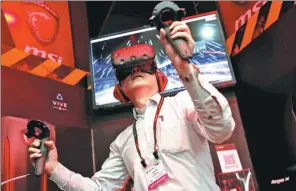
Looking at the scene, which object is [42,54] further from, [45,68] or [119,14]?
[119,14]

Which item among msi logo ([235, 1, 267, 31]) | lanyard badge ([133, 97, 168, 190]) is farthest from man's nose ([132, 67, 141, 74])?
msi logo ([235, 1, 267, 31])

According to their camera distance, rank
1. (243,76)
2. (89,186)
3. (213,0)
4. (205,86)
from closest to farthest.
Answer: (205,86), (89,186), (243,76), (213,0)

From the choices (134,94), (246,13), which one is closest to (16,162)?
(134,94)

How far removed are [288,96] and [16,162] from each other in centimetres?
129

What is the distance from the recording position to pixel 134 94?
51.7 inches

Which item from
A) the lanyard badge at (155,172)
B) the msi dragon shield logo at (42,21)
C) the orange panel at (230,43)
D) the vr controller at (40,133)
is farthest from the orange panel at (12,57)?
the orange panel at (230,43)

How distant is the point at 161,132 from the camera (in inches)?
46.1

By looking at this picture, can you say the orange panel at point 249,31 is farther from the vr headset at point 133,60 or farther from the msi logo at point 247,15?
the vr headset at point 133,60

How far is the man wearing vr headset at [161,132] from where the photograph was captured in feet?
3.21

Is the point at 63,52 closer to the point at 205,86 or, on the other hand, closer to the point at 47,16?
the point at 47,16

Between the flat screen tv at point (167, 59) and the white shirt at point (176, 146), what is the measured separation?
0.68m

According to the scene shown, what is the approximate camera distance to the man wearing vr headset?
979 millimetres

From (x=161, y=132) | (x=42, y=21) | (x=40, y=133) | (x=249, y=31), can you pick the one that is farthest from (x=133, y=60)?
(x=42, y=21)

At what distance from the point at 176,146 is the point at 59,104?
1001 millimetres
